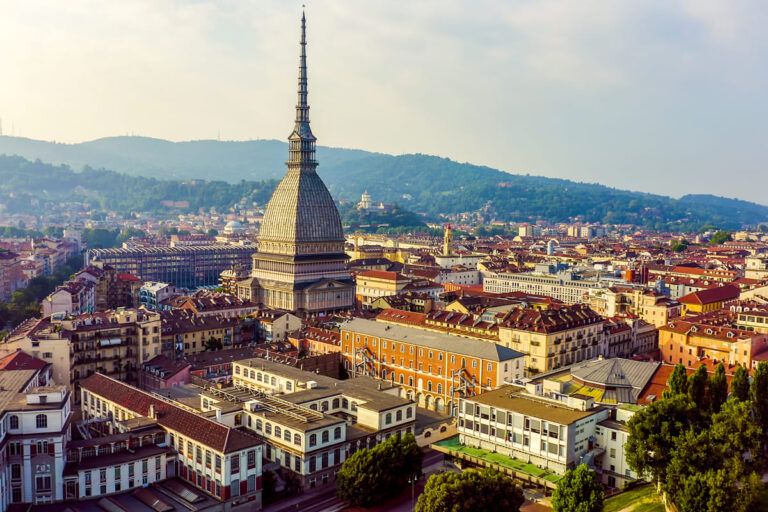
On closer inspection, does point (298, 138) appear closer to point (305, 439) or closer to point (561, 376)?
point (561, 376)

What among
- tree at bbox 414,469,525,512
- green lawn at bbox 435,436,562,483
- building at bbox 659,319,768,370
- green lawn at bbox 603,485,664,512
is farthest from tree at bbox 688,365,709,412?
building at bbox 659,319,768,370

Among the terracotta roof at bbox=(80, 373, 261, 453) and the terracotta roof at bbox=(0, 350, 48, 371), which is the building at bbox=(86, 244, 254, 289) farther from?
the terracotta roof at bbox=(80, 373, 261, 453)

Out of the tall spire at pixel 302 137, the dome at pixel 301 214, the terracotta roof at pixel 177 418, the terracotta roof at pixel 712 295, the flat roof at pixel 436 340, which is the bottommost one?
the terracotta roof at pixel 177 418

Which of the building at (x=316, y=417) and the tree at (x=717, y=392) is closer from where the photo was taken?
the building at (x=316, y=417)

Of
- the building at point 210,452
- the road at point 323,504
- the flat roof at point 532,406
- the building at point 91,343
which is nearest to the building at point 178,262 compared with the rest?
the building at point 91,343

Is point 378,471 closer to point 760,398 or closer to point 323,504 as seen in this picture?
point 323,504

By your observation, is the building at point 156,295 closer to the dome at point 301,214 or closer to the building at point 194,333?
the dome at point 301,214

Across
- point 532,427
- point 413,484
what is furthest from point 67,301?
point 532,427
